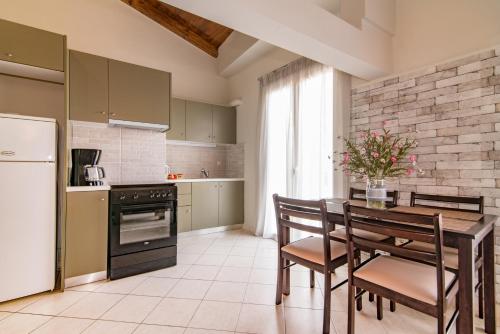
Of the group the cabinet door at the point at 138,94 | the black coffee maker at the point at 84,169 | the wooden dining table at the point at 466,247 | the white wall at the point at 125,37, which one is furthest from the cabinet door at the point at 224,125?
the wooden dining table at the point at 466,247

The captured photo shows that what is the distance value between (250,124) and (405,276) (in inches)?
128

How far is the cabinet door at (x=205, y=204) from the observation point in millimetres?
3734

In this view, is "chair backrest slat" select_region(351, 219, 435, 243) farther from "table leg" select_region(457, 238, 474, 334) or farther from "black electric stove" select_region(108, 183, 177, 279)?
"black electric stove" select_region(108, 183, 177, 279)

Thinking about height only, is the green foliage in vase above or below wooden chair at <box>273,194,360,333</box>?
above

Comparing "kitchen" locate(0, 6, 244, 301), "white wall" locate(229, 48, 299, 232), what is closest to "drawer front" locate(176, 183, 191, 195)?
"kitchen" locate(0, 6, 244, 301)

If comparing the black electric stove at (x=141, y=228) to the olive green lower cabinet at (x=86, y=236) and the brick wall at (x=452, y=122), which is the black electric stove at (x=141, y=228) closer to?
the olive green lower cabinet at (x=86, y=236)

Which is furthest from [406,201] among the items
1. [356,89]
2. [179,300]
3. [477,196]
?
[179,300]

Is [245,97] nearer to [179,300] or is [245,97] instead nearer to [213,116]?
[213,116]

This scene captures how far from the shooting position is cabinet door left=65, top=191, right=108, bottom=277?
2.15 m

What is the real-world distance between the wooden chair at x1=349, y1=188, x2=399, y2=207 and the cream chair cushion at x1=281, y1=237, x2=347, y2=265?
0.67m

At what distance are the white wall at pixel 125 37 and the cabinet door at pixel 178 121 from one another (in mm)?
418

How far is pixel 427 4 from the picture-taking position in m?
2.19

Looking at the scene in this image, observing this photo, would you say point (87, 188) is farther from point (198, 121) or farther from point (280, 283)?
point (198, 121)

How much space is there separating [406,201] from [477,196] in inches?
20.3
